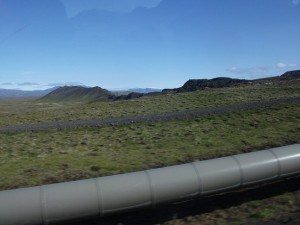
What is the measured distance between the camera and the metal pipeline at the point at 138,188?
10.4 m

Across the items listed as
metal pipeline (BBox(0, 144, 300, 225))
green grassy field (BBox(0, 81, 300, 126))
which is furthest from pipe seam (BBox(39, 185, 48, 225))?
green grassy field (BBox(0, 81, 300, 126))

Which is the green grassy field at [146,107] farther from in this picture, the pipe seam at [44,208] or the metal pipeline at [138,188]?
the pipe seam at [44,208]

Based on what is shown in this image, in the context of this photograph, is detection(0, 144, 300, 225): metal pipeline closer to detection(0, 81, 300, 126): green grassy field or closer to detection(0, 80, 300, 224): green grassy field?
detection(0, 80, 300, 224): green grassy field

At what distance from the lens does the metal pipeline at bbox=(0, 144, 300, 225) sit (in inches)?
411

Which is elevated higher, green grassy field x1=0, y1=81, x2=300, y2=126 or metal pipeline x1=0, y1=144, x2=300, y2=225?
green grassy field x1=0, y1=81, x2=300, y2=126

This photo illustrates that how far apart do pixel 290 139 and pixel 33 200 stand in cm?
1587

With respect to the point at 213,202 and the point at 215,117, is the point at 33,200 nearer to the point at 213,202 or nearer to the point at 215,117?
the point at 213,202

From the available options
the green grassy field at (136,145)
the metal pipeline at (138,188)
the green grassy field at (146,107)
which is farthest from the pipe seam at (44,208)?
the green grassy field at (146,107)

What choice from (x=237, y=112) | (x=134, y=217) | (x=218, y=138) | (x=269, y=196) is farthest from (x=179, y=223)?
(x=237, y=112)

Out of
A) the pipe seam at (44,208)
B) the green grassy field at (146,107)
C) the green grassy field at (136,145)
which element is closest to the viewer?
the pipe seam at (44,208)

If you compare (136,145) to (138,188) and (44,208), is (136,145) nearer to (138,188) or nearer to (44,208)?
(138,188)

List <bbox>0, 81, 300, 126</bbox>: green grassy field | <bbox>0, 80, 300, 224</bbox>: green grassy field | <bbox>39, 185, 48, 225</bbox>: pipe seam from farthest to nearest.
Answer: <bbox>0, 81, 300, 126</bbox>: green grassy field < <bbox>0, 80, 300, 224</bbox>: green grassy field < <bbox>39, 185, 48, 225</bbox>: pipe seam

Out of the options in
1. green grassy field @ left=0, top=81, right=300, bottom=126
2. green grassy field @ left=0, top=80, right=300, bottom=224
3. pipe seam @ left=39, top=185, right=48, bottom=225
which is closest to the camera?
pipe seam @ left=39, top=185, right=48, bottom=225

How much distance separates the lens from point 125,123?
32031 millimetres
